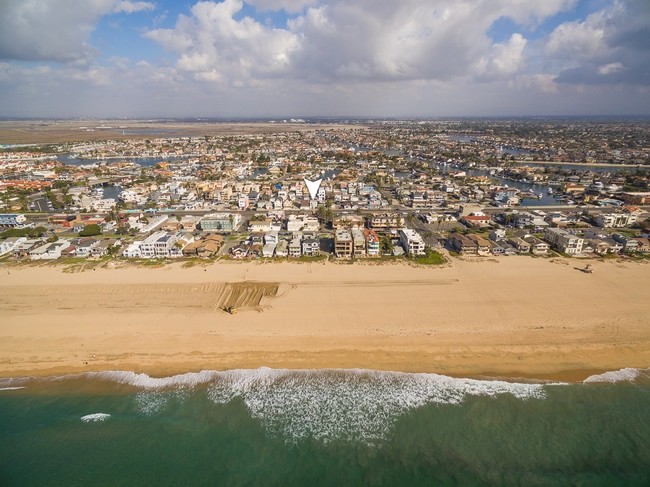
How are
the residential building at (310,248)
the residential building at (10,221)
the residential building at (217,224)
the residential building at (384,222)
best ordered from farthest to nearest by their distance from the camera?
the residential building at (10,221) → the residential building at (217,224) → the residential building at (384,222) → the residential building at (310,248)

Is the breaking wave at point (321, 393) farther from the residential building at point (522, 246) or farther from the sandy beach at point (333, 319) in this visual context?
the residential building at point (522, 246)

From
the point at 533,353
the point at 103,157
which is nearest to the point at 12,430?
the point at 533,353

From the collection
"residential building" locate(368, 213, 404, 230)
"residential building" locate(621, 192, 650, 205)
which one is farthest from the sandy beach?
"residential building" locate(621, 192, 650, 205)

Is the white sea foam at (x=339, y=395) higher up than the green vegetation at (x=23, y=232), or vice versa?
the green vegetation at (x=23, y=232)

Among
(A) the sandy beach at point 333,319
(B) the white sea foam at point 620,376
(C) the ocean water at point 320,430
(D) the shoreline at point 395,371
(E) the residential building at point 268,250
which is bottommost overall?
(C) the ocean water at point 320,430

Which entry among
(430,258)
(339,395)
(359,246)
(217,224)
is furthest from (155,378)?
(217,224)

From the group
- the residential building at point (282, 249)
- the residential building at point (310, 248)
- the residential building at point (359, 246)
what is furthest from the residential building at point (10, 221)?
the residential building at point (359, 246)

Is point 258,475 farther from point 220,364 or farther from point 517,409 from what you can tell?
point 517,409
